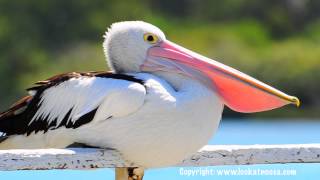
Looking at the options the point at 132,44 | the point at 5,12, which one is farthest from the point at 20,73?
the point at 132,44

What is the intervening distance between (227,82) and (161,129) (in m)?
0.33

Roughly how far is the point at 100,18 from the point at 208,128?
21404mm

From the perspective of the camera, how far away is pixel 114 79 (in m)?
2.95

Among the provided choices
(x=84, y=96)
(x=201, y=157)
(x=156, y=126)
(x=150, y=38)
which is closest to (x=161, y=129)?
(x=156, y=126)

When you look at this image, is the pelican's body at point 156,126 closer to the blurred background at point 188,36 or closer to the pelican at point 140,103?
the pelican at point 140,103

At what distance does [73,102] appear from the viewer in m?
3.03

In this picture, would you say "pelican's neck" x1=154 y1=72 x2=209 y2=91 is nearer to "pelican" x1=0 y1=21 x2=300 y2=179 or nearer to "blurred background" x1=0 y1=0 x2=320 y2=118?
"pelican" x1=0 y1=21 x2=300 y2=179

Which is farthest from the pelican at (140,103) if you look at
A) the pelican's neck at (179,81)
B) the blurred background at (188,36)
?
the blurred background at (188,36)

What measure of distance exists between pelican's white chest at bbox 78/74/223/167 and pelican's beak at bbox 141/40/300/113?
0.44ft

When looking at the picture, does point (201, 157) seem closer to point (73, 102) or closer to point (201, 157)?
point (201, 157)

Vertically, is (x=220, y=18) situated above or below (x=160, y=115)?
above

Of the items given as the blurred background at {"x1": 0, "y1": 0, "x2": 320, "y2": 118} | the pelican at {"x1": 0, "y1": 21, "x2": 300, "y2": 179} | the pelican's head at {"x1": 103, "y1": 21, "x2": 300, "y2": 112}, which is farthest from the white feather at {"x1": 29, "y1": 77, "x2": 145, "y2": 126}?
the blurred background at {"x1": 0, "y1": 0, "x2": 320, "y2": 118}

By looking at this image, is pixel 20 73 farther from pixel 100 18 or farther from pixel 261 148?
pixel 261 148

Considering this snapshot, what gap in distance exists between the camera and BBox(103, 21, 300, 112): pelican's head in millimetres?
Result: 3000
